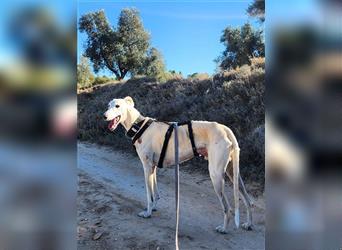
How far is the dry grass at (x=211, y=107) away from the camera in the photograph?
26.2 ft

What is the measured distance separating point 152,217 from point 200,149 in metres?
1.20

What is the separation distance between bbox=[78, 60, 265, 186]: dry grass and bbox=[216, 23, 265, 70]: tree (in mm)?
2475

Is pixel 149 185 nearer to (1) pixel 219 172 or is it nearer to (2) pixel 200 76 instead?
(1) pixel 219 172

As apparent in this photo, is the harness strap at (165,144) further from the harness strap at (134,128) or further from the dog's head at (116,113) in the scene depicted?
the dog's head at (116,113)

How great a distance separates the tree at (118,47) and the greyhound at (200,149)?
13260 millimetres

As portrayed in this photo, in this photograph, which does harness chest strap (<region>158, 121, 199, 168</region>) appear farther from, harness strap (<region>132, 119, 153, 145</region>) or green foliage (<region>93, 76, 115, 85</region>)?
green foliage (<region>93, 76, 115, 85</region>)

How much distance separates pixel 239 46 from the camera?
1614 cm

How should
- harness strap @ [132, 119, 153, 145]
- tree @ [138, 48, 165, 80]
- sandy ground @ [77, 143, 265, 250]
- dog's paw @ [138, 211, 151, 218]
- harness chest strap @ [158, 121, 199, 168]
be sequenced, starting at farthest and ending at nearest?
A: tree @ [138, 48, 165, 80] < harness strap @ [132, 119, 153, 145] < dog's paw @ [138, 211, 151, 218] < harness chest strap @ [158, 121, 199, 168] < sandy ground @ [77, 143, 265, 250]

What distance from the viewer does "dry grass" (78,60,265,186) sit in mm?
7992

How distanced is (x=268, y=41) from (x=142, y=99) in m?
13.2

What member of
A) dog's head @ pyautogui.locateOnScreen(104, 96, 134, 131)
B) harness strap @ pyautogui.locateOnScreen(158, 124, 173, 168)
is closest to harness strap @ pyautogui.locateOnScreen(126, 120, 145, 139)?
dog's head @ pyautogui.locateOnScreen(104, 96, 134, 131)

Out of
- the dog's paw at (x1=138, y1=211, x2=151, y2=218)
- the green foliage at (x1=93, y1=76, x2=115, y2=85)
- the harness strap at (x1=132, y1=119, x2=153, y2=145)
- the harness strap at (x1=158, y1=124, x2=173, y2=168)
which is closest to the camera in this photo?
the harness strap at (x1=158, y1=124, x2=173, y2=168)

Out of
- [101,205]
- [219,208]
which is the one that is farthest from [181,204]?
[101,205]

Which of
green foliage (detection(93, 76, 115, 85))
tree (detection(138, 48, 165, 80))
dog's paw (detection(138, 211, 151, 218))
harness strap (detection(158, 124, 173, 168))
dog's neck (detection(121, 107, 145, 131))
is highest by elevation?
tree (detection(138, 48, 165, 80))
